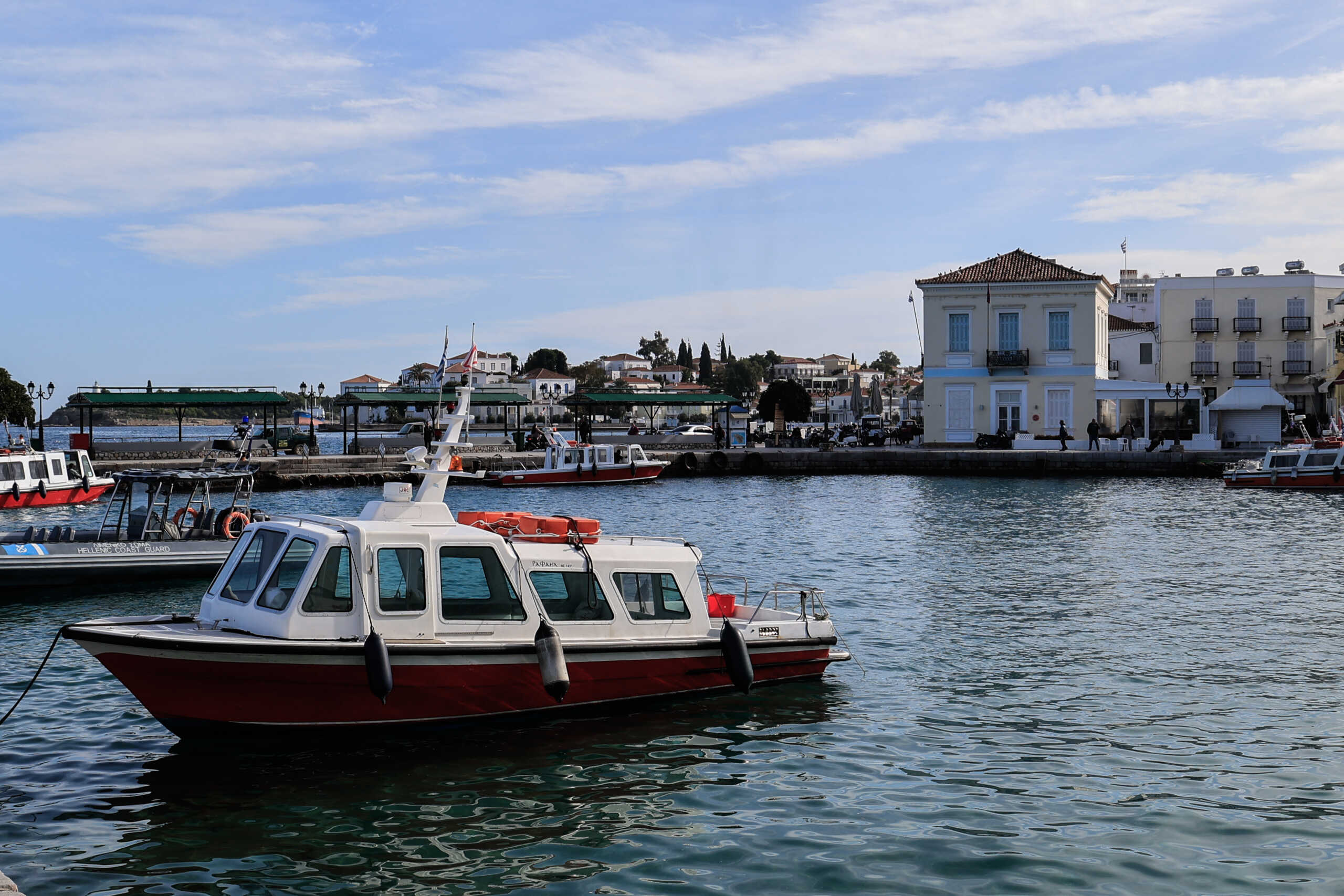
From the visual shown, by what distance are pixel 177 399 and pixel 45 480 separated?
1585 centimetres

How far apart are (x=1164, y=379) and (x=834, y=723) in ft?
215

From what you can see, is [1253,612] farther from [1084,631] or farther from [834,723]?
[834,723]

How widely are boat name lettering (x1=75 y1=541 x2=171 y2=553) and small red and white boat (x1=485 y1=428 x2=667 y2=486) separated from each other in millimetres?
28963

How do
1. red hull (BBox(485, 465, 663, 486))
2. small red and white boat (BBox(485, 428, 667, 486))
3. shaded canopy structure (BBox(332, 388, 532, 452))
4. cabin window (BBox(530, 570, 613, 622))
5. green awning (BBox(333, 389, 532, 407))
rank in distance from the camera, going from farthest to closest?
shaded canopy structure (BBox(332, 388, 532, 452)) < green awning (BBox(333, 389, 532, 407)) < small red and white boat (BBox(485, 428, 667, 486)) < red hull (BBox(485, 465, 663, 486)) < cabin window (BBox(530, 570, 613, 622))

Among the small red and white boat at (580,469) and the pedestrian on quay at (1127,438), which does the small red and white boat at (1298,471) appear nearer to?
the pedestrian on quay at (1127,438)

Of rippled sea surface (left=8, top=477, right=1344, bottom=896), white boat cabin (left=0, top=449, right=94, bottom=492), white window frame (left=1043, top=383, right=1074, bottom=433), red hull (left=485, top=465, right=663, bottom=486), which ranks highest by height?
white window frame (left=1043, top=383, right=1074, bottom=433)

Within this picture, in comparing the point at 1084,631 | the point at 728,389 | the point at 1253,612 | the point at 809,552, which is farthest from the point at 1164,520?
the point at 728,389

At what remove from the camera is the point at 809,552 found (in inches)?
1065

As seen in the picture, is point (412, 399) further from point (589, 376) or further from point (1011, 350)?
point (589, 376)

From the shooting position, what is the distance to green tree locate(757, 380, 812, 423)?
130 meters

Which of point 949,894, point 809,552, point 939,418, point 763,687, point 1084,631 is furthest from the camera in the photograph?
point 939,418

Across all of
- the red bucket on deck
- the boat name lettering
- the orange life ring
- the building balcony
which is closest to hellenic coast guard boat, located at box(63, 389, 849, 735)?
the red bucket on deck

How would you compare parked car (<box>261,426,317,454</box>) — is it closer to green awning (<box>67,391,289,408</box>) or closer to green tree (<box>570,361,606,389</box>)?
green awning (<box>67,391,289,408</box>)

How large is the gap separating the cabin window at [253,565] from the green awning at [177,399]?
139ft
